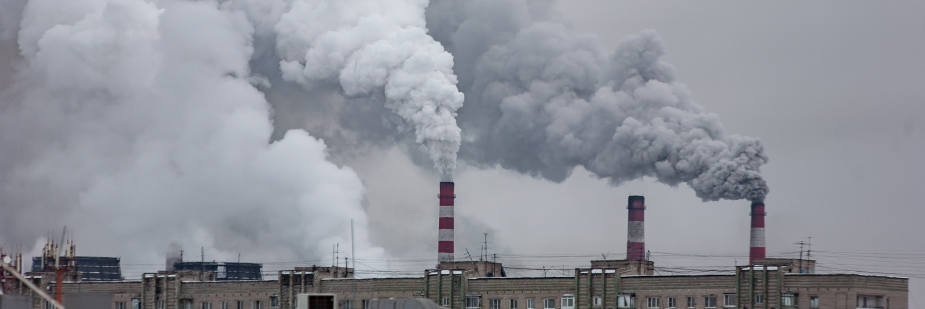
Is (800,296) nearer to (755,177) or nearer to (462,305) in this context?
(462,305)

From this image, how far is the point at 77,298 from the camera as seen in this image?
1729 inches

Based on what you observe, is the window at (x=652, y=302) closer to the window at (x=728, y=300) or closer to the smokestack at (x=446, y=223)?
the window at (x=728, y=300)

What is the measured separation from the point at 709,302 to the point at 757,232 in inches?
1049

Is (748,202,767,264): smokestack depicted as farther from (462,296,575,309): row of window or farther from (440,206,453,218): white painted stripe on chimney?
(462,296,575,309): row of window

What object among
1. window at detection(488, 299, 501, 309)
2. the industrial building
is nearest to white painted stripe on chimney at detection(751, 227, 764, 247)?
the industrial building

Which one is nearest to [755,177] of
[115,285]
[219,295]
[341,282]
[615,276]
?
[615,276]

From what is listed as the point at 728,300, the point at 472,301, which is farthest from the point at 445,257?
the point at 728,300

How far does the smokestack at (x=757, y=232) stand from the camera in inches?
3455

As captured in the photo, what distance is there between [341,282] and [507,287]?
1093 centimetres

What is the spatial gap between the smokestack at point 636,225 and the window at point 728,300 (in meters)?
28.4

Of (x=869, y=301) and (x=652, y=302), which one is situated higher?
(x=869, y=301)

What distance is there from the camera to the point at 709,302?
63.2 metres

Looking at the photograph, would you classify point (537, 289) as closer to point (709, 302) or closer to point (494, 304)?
point (494, 304)

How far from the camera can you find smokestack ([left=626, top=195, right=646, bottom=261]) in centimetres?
9181
